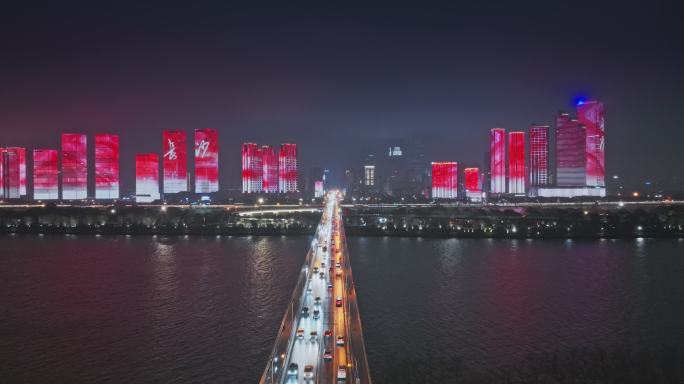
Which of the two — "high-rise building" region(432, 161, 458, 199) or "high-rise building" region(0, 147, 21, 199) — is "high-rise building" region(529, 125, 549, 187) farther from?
"high-rise building" region(0, 147, 21, 199)

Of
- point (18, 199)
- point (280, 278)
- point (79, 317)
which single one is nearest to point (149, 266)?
point (280, 278)

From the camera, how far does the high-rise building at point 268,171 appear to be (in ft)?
184

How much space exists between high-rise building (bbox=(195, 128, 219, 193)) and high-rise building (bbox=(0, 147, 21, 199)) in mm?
15853

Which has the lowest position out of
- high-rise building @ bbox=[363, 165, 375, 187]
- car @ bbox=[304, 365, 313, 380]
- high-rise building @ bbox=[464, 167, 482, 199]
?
car @ bbox=[304, 365, 313, 380]

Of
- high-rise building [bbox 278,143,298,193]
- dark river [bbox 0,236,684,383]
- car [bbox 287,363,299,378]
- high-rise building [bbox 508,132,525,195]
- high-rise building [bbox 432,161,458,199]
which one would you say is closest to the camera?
car [bbox 287,363,299,378]

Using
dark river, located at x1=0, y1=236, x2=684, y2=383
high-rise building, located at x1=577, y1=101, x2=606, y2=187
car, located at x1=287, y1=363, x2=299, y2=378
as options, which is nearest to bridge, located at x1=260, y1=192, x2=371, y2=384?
car, located at x1=287, y1=363, x2=299, y2=378

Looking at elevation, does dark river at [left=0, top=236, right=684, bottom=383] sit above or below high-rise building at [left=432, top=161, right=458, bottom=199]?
below

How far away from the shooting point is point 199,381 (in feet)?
27.9

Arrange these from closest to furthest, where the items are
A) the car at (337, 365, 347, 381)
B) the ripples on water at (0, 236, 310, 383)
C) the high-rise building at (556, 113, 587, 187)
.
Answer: the car at (337, 365, 347, 381) → the ripples on water at (0, 236, 310, 383) → the high-rise building at (556, 113, 587, 187)

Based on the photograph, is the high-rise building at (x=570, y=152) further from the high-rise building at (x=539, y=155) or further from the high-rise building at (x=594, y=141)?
the high-rise building at (x=539, y=155)

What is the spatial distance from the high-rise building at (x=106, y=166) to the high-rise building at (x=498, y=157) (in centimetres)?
3439

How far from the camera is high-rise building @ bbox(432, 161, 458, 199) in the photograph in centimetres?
5750

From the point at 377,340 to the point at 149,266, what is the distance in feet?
34.4

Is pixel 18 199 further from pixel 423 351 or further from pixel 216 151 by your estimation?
pixel 423 351
